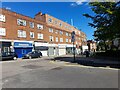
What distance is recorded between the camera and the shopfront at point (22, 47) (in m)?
38.0

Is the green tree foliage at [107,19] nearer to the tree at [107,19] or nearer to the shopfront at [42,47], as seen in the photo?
the tree at [107,19]

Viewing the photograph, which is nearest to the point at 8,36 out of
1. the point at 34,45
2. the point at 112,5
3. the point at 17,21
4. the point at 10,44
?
the point at 10,44

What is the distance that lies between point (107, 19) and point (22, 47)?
2138cm

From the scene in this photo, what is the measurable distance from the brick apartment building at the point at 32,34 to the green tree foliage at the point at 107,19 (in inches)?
674

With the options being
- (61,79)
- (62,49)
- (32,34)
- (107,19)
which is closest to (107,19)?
(107,19)

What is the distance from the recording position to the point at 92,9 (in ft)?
85.3

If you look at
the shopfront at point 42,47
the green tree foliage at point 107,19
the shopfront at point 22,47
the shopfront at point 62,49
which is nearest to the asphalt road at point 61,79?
the green tree foliage at point 107,19

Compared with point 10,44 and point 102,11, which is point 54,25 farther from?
point 102,11

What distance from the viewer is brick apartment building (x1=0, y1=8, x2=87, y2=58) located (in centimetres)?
3578

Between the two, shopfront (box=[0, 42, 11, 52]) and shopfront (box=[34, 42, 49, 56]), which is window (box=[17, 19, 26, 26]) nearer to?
shopfront (box=[0, 42, 11, 52])

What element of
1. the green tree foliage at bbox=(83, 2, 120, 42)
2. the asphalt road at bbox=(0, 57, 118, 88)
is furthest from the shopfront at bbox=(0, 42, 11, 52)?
the asphalt road at bbox=(0, 57, 118, 88)

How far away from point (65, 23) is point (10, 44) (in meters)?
35.3

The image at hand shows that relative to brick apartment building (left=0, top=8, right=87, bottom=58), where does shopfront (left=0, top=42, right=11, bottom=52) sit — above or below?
below

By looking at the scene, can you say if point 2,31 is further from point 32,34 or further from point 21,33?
point 32,34
